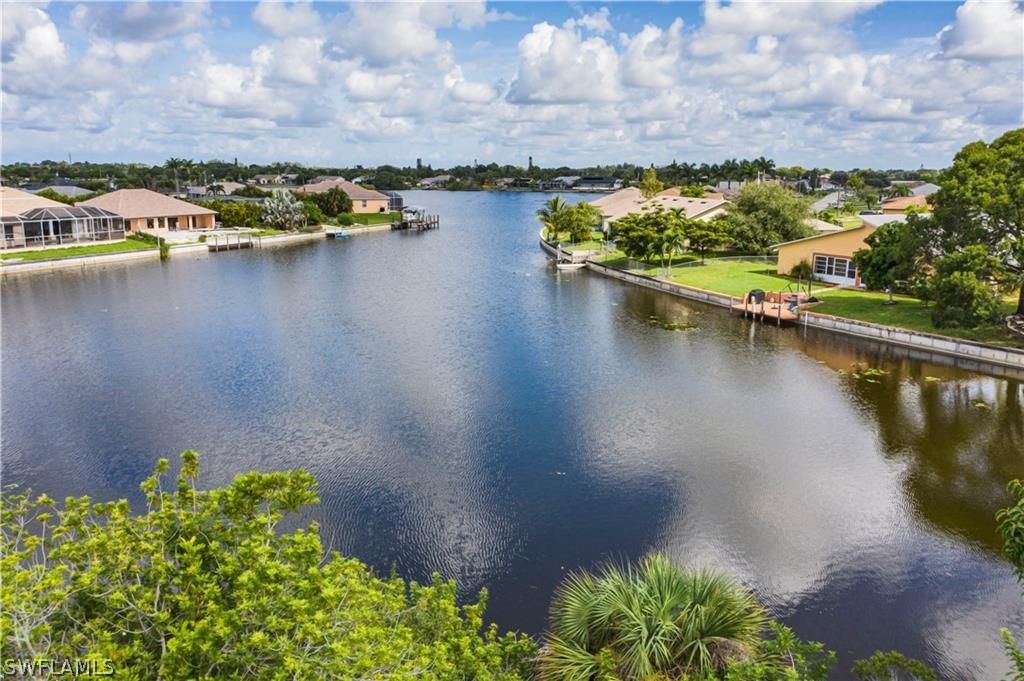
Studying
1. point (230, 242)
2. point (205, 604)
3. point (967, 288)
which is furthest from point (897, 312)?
point (230, 242)

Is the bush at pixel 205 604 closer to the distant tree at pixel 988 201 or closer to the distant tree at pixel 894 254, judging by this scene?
the distant tree at pixel 988 201

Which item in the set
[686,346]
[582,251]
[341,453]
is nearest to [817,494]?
[341,453]

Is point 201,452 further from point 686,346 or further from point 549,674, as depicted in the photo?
point 686,346

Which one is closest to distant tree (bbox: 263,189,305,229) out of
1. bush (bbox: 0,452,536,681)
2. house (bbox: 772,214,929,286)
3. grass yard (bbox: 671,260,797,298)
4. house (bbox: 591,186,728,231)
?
house (bbox: 591,186,728,231)

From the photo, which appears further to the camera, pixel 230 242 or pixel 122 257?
pixel 230 242

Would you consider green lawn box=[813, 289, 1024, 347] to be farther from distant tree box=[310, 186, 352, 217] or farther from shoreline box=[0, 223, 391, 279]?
distant tree box=[310, 186, 352, 217]

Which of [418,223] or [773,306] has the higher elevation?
[418,223]

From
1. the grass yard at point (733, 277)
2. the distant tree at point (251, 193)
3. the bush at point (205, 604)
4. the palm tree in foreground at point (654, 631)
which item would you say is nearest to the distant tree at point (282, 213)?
the distant tree at point (251, 193)

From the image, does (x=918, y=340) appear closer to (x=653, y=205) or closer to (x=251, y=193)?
(x=653, y=205)
